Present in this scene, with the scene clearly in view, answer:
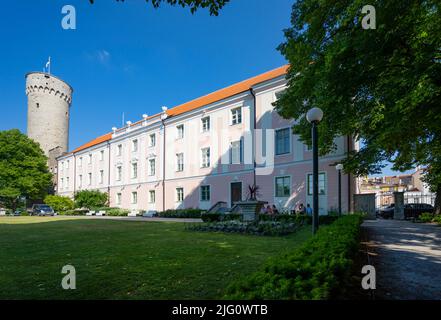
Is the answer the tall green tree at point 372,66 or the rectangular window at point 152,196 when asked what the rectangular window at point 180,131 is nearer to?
the rectangular window at point 152,196

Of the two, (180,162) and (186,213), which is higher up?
(180,162)

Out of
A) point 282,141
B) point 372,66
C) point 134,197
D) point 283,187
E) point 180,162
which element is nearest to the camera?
point 372,66

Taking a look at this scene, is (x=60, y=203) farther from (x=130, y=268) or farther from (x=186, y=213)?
(x=130, y=268)

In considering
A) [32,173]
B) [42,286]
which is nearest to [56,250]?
[42,286]

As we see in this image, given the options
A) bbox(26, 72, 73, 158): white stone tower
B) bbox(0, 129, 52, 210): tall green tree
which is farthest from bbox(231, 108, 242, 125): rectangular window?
bbox(26, 72, 73, 158): white stone tower

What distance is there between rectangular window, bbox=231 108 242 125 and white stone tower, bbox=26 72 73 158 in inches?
1598

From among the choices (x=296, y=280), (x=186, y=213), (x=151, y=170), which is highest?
(x=151, y=170)

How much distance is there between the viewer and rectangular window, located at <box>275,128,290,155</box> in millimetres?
23750

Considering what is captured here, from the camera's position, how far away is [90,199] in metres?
40.6

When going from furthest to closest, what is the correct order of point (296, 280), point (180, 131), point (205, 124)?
1. point (180, 131)
2. point (205, 124)
3. point (296, 280)

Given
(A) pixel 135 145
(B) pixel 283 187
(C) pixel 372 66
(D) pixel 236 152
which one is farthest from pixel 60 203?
(C) pixel 372 66

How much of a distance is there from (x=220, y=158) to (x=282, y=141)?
6552 mm

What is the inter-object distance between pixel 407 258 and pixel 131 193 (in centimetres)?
3547

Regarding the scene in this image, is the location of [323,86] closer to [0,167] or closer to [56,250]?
[56,250]
